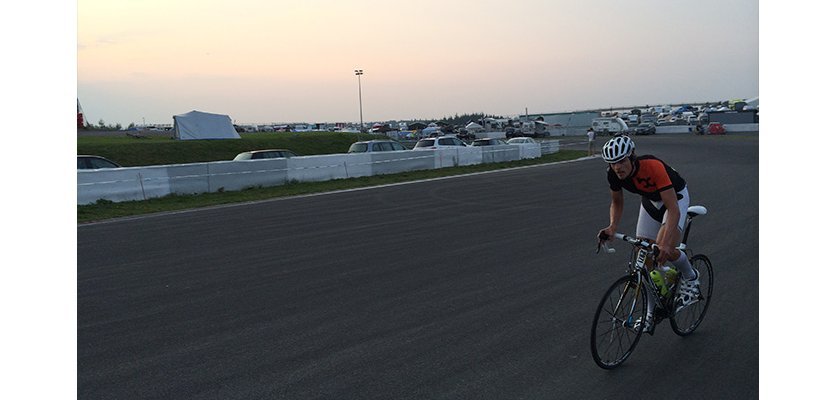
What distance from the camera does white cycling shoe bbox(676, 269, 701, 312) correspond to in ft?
20.9

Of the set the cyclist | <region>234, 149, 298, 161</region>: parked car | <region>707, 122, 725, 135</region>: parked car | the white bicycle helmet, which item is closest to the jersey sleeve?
the cyclist

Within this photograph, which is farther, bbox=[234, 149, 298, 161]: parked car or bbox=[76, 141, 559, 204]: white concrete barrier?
bbox=[234, 149, 298, 161]: parked car

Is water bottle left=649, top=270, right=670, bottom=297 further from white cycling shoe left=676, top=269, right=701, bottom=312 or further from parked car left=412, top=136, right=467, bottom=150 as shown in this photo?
parked car left=412, top=136, right=467, bottom=150

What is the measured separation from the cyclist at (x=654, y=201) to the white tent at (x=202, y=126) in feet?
150

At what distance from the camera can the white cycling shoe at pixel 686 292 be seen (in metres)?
6.36

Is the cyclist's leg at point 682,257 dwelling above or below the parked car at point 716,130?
below

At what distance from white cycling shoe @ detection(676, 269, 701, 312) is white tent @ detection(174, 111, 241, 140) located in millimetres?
45812

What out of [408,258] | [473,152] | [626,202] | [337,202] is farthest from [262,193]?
[473,152]

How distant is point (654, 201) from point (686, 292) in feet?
2.94

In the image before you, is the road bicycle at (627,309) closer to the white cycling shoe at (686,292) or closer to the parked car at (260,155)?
the white cycling shoe at (686,292)

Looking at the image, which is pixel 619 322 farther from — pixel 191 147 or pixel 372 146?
pixel 191 147

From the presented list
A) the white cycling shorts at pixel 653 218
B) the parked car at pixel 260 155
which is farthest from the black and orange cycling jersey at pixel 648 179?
the parked car at pixel 260 155

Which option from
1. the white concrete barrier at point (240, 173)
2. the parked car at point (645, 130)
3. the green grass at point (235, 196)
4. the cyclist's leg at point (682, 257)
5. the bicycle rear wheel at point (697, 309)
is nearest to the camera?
the cyclist's leg at point (682, 257)

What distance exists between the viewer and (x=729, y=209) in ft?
48.6
